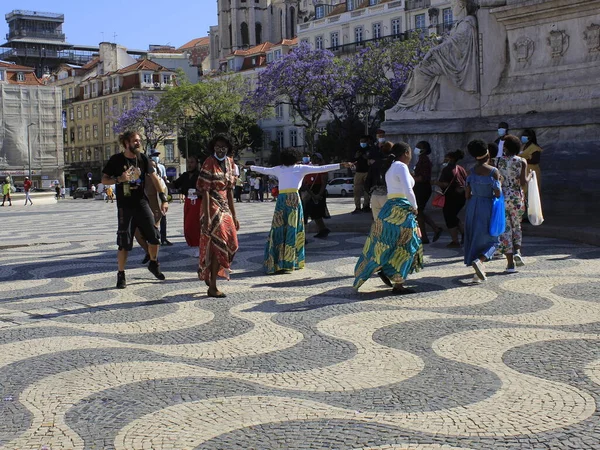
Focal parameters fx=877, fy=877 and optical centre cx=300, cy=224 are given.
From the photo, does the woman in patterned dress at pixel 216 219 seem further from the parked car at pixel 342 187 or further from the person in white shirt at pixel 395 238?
the parked car at pixel 342 187

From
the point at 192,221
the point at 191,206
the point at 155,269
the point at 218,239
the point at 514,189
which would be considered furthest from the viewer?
the point at 191,206

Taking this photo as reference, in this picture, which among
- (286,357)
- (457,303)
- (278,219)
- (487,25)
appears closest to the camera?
(286,357)

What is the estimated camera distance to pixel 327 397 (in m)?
4.89

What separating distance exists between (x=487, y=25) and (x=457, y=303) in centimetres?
949

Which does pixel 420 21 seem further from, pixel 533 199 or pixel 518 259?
pixel 518 259

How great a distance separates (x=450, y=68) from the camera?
53.6 ft

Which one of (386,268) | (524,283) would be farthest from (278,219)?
(524,283)

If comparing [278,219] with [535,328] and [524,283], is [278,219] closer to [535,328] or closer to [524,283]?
[524,283]

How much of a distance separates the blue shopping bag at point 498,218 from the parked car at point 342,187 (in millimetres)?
42067

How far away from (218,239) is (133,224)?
1215mm

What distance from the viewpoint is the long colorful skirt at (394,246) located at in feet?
27.4

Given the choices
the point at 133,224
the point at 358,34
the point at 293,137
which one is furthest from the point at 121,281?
the point at 293,137

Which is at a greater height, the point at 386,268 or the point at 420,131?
the point at 420,131

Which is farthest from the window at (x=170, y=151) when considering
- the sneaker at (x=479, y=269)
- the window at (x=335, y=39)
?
the sneaker at (x=479, y=269)
